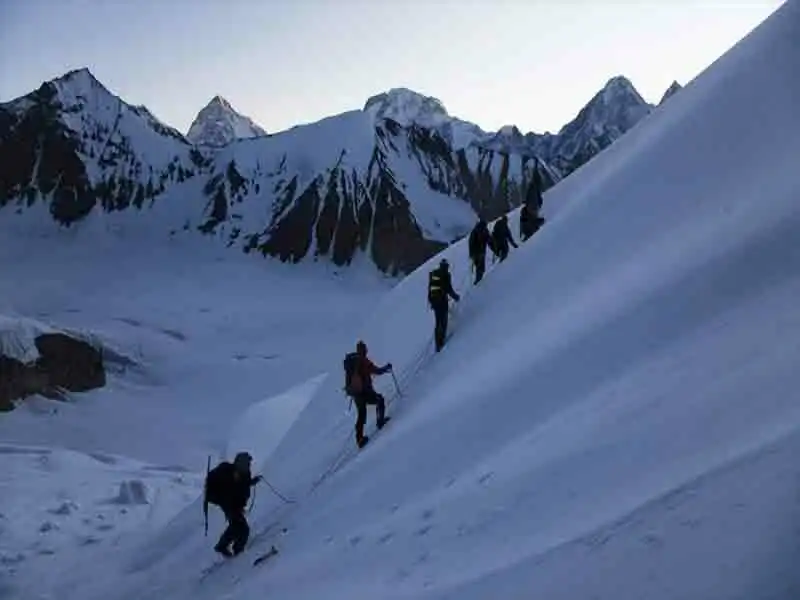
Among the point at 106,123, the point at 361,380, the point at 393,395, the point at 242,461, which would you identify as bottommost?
the point at 393,395

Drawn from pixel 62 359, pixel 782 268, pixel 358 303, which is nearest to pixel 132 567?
pixel 782 268

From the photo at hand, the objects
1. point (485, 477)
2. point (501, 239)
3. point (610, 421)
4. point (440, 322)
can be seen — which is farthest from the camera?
point (501, 239)

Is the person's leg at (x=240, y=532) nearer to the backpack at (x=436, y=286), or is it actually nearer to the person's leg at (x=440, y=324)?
the person's leg at (x=440, y=324)

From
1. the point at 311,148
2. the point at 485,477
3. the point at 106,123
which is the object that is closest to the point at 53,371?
the point at 485,477

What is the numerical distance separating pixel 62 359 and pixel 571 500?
5248cm

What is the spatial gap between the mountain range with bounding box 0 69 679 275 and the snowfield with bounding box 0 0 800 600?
9214cm

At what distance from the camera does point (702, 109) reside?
1502 centimetres

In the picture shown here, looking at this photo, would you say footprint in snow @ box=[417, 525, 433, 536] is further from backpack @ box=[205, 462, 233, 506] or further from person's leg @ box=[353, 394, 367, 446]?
person's leg @ box=[353, 394, 367, 446]

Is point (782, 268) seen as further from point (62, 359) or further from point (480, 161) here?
point (480, 161)

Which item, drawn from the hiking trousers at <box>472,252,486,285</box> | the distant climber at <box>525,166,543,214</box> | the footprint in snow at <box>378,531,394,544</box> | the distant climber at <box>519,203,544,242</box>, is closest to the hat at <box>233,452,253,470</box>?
the footprint in snow at <box>378,531,394,544</box>

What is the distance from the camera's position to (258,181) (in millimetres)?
120062

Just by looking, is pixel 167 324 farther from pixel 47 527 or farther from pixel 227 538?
pixel 227 538

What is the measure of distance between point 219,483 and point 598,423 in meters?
6.70

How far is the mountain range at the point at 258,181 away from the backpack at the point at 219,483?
318 ft
